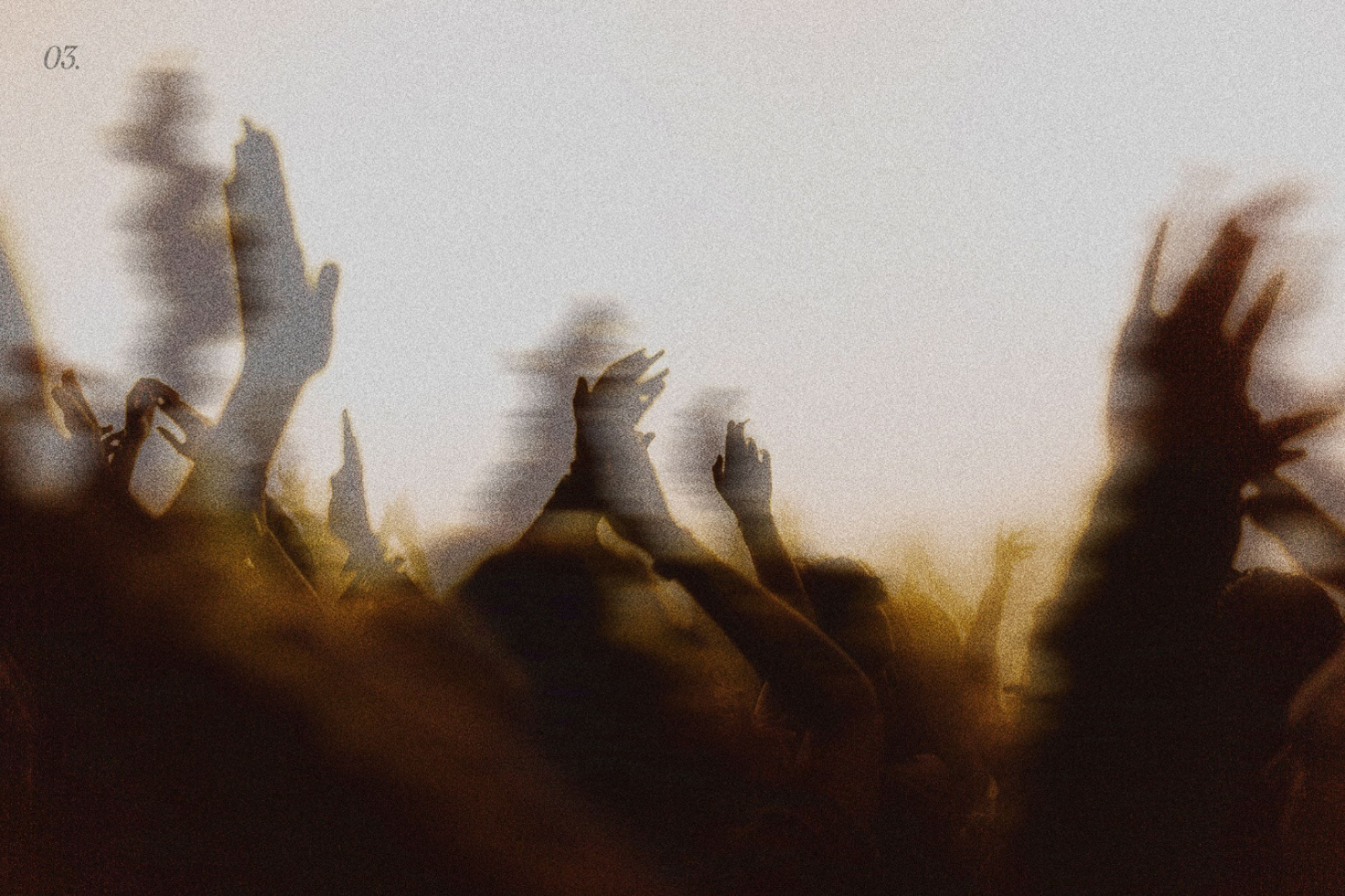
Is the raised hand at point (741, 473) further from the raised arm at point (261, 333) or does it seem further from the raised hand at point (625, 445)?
the raised arm at point (261, 333)

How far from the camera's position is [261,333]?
1781mm

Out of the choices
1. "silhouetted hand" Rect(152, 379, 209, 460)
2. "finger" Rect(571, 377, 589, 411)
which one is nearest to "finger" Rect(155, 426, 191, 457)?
"silhouetted hand" Rect(152, 379, 209, 460)

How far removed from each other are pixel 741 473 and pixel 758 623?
72cm

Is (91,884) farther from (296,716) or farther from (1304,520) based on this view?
(1304,520)

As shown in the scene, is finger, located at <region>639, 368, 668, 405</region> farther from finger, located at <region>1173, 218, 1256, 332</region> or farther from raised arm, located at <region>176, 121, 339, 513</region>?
finger, located at <region>1173, 218, 1256, 332</region>

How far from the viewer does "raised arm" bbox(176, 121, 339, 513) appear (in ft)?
5.74

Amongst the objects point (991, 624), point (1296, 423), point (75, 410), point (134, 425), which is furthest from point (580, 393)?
point (991, 624)

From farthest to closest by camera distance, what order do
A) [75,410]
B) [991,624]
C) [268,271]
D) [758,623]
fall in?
[991,624] < [75,410] < [268,271] < [758,623]

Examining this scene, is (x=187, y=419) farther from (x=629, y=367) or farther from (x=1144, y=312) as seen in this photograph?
(x=1144, y=312)

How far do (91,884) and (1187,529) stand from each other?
223 cm

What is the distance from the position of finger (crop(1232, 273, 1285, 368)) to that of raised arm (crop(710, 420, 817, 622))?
1.04 m

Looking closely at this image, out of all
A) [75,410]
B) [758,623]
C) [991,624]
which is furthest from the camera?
[991,624]

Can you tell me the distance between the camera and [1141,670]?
180 cm

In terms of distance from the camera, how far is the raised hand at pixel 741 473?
2.29 m
